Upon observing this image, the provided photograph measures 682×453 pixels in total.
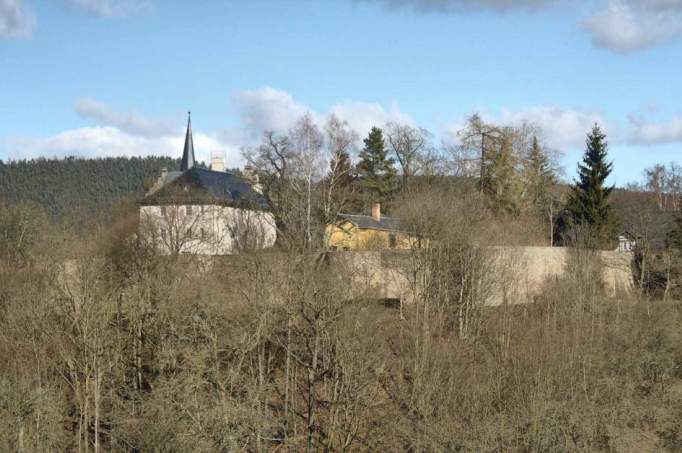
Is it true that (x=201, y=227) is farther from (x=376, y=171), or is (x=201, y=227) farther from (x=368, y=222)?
(x=376, y=171)

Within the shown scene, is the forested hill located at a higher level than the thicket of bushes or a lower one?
higher

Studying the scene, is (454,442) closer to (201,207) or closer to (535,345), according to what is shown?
(535,345)

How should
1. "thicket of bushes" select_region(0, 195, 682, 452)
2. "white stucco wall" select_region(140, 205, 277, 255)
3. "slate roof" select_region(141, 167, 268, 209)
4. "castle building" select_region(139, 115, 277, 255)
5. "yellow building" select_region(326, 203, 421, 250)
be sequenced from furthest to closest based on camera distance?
1. "slate roof" select_region(141, 167, 268, 209)
2. "yellow building" select_region(326, 203, 421, 250)
3. "castle building" select_region(139, 115, 277, 255)
4. "white stucco wall" select_region(140, 205, 277, 255)
5. "thicket of bushes" select_region(0, 195, 682, 452)

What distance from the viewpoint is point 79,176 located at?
347 feet

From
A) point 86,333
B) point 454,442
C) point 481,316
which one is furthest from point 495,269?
point 86,333

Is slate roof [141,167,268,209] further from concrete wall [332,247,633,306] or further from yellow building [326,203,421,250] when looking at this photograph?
concrete wall [332,247,633,306]

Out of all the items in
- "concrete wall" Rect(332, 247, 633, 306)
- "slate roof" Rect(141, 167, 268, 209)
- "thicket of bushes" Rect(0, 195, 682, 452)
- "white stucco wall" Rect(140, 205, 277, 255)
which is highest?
"slate roof" Rect(141, 167, 268, 209)

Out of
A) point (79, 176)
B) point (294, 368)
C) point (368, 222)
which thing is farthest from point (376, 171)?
point (79, 176)

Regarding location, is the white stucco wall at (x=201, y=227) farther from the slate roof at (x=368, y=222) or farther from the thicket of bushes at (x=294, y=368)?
the thicket of bushes at (x=294, y=368)

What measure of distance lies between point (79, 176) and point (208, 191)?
6828 cm

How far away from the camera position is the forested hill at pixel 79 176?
330ft

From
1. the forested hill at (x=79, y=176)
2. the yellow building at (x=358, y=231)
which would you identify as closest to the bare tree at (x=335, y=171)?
the yellow building at (x=358, y=231)

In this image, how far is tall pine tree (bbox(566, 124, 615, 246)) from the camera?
126 feet

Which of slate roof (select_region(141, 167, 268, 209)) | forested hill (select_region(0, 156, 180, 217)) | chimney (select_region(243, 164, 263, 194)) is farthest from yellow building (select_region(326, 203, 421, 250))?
forested hill (select_region(0, 156, 180, 217))
